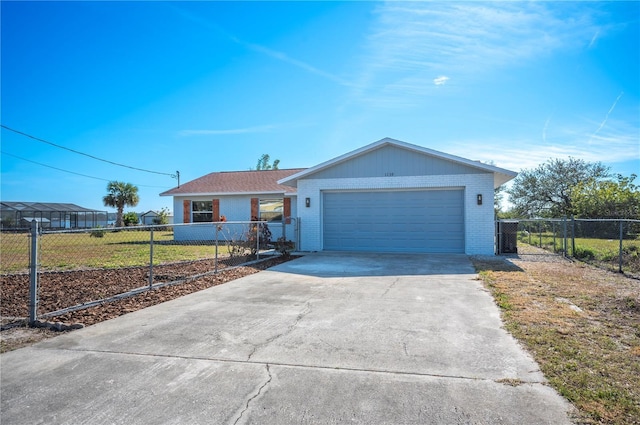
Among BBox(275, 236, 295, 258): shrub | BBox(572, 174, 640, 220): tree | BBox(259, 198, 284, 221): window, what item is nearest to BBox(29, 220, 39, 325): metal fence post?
BBox(275, 236, 295, 258): shrub

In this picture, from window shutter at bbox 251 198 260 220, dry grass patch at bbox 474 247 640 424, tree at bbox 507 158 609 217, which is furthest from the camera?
tree at bbox 507 158 609 217

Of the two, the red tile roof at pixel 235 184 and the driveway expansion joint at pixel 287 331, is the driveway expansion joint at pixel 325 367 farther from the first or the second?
the red tile roof at pixel 235 184

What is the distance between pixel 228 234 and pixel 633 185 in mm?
27540

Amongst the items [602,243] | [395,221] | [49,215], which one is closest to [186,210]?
[395,221]

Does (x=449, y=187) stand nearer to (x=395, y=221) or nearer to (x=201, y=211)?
(x=395, y=221)

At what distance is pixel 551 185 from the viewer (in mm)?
30016

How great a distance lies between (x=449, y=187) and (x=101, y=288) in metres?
11.0

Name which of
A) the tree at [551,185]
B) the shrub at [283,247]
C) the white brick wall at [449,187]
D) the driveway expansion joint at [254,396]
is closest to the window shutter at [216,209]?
the white brick wall at [449,187]

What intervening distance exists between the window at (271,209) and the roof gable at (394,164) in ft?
15.0

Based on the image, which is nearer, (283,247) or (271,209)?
(283,247)

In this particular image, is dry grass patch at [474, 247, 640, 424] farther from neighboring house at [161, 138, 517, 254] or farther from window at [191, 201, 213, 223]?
window at [191, 201, 213, 223]

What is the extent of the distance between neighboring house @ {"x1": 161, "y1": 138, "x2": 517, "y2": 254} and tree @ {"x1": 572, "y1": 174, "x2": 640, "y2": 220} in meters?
9.12

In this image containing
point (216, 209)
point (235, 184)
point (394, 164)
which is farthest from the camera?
point (235, 184)

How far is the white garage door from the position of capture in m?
12.7
